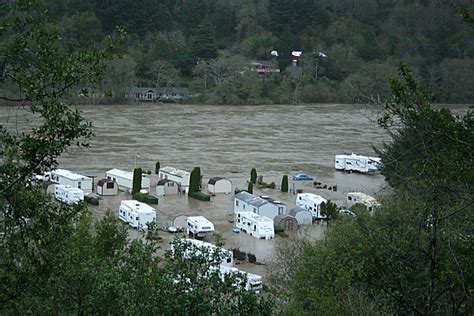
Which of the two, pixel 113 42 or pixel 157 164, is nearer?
pixel 113 42

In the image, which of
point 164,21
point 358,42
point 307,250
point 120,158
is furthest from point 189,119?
point 307,250

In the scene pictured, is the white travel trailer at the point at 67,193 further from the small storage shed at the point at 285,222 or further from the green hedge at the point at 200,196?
the small storage shed at the point at 285,222

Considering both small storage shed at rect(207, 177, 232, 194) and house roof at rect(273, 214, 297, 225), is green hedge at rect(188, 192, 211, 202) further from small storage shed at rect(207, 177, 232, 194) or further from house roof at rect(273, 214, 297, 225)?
house roof at rect(273, 214, 297, 225)

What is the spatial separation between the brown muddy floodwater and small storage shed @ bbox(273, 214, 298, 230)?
0.33 m

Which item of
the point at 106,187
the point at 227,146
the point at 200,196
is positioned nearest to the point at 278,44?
the point at 227,146

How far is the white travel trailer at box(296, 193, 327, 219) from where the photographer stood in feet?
42.3

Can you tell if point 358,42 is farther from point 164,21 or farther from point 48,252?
point 48,252

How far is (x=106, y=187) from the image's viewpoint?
45.6 feet

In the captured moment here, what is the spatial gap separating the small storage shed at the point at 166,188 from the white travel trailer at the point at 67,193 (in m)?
1.55

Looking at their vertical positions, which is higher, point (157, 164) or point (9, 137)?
point (9, 137)

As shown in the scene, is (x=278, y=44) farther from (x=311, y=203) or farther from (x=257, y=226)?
(x=257, y=226)

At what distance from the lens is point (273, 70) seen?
108ft

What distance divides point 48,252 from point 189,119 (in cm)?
2178

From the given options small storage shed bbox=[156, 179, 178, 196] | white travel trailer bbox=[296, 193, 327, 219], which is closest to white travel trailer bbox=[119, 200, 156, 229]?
small storage shed bbox=[156, 179, 178, 196]
